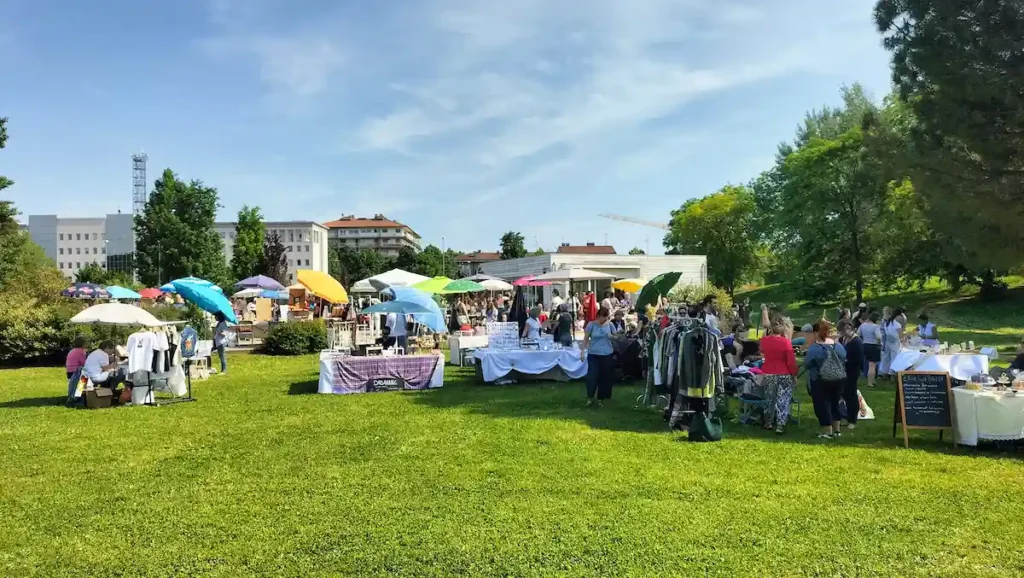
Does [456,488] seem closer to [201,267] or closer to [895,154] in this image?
[895,154]

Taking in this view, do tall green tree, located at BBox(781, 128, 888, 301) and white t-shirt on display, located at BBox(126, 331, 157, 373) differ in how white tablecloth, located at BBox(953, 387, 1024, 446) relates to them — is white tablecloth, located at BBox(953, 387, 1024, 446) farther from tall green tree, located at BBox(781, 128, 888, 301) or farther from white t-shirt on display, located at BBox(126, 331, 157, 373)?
tall green tree, located at BBox(781, 128, 888, 301)

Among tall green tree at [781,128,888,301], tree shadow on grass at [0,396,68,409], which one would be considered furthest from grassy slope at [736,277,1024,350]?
tree shadow on grass at [0,396,68,409]

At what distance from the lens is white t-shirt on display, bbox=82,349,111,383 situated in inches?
406

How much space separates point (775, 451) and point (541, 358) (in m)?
6.02

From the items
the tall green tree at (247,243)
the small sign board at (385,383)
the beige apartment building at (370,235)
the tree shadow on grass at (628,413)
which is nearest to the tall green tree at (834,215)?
the tree shadow on grass at (628,413)

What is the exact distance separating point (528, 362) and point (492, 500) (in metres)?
7.16

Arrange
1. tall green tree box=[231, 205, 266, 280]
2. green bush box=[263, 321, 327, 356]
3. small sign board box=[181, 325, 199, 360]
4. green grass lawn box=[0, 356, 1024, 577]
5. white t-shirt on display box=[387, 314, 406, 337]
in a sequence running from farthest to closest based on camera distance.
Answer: tall green tree box=[231, 205, 266, 280], green bush box=[263, 321, 327, 356], white t-shirt on display box=[387, 314, 406, 337], small sign board box=[181, 325, 199, 360], green grass lawn box=[0, 356, 1024, 577]

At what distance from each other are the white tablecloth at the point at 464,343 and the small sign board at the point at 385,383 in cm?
376

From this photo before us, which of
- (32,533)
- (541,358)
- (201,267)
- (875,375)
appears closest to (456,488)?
(32,533)

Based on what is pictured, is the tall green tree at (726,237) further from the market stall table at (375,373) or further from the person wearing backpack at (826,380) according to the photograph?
the person wearing backpack at (826,380)

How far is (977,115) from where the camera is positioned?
471 inches

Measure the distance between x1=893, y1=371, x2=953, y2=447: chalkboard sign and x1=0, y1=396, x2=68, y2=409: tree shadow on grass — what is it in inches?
477

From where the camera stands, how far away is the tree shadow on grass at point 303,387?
37.6ft

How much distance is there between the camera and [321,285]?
52.2 feet
